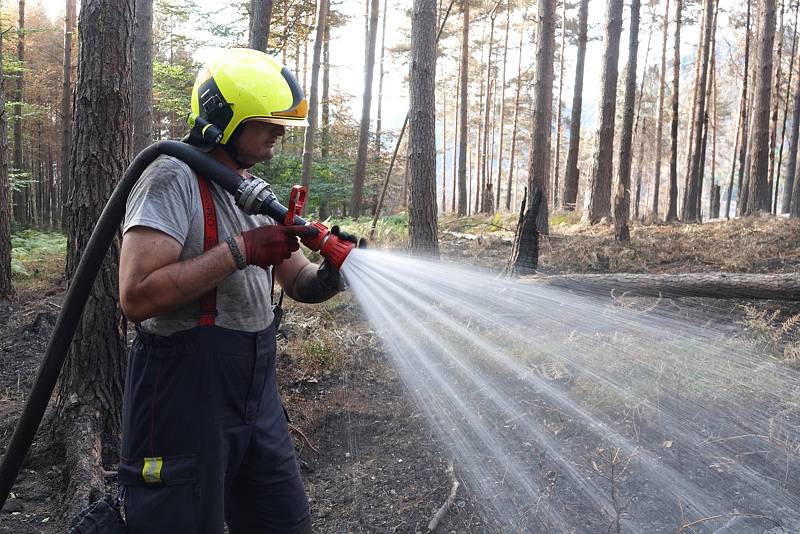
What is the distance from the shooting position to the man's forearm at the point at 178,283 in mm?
1791

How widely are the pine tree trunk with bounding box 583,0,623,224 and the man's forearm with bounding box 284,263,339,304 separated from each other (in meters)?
11.6

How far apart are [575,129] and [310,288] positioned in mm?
16398

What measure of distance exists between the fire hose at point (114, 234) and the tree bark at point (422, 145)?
6.63 metres

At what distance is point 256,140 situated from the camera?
2.19 metres

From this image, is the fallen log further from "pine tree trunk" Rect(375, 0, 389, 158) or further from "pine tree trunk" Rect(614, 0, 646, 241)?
"pine tree trunk" Rect(375, 0, 389, 158)

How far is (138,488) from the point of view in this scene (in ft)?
6.33

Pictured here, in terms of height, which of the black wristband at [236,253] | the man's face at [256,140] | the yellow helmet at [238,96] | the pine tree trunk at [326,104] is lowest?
the black wristband at [236,253]

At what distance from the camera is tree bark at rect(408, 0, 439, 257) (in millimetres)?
8562

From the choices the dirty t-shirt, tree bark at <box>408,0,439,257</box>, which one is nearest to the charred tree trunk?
tree bark at <box>408,0,439,257</box>

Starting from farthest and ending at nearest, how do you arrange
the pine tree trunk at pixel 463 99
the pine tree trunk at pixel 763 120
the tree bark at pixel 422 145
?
the pine tree trunk at pixel 463 99 < the pine tree trunk at pixel 763 120 < the tree bark at pixel 422 145

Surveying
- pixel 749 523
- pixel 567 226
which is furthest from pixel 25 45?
pixel 749 523

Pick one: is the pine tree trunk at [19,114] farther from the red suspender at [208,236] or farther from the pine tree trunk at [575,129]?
the red suspender at [208,236]

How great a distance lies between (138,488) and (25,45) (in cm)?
3036

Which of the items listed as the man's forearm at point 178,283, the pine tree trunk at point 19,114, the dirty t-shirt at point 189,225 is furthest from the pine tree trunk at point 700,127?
the pine tree trunk at point 19,114
